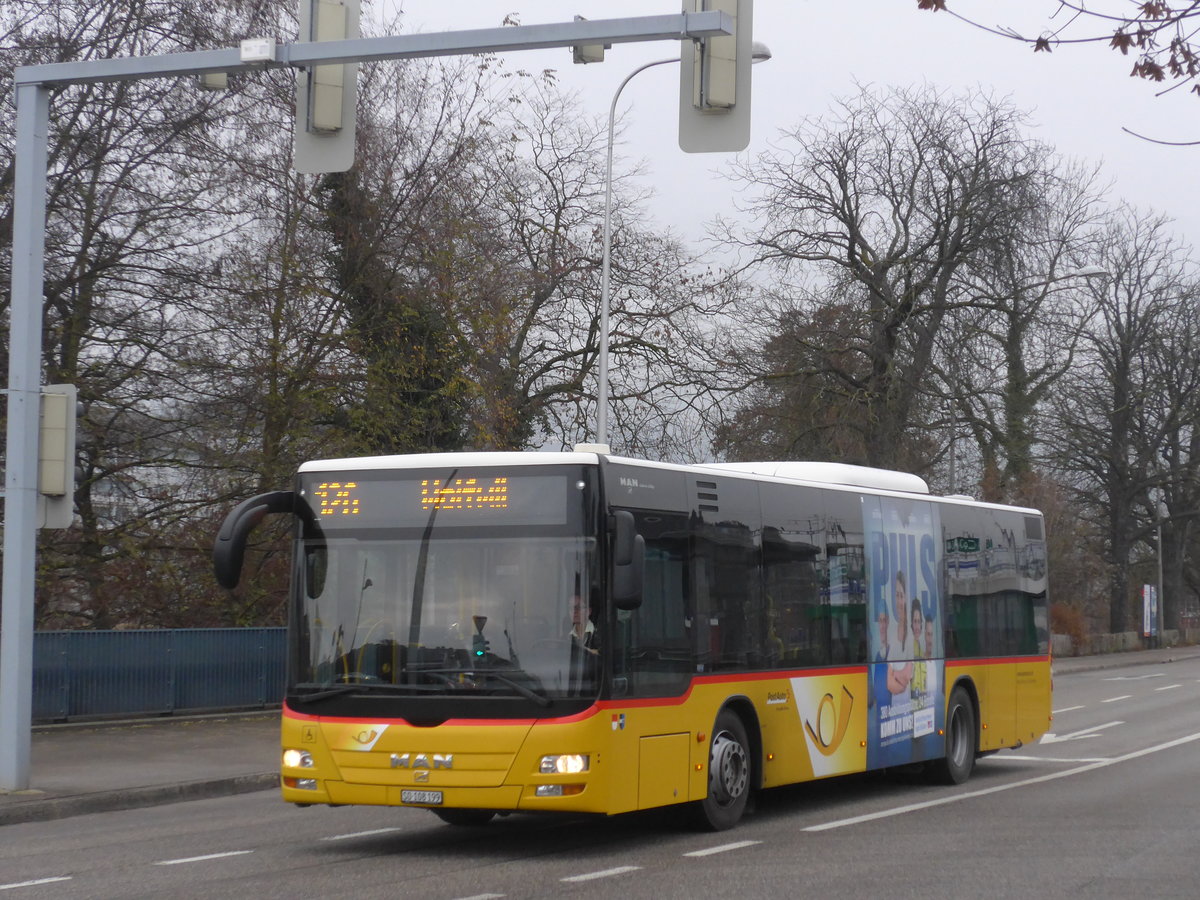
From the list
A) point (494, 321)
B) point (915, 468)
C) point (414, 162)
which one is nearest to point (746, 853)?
point (494, 321)

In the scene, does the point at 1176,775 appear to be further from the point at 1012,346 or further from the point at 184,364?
the point at 1012,346

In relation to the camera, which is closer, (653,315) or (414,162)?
(414,162)

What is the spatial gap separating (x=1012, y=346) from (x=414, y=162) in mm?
19706

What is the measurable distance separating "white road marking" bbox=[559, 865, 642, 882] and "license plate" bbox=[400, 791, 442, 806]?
114 cm

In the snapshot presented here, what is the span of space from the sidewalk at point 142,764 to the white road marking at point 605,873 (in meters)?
5.74

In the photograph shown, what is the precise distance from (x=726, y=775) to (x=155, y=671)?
12179 mm

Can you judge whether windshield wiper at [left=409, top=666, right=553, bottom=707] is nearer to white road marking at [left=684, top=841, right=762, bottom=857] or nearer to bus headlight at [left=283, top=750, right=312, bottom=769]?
bus headlight at [left=283, top=750, right=312, bottom=769]

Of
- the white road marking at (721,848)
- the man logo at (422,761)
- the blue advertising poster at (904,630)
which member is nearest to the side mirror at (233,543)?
the man logo at (422,761)

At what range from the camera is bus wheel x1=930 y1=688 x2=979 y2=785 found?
1570 centimetres

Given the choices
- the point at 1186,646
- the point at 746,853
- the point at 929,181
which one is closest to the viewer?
the point at 746,853

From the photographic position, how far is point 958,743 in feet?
52.5

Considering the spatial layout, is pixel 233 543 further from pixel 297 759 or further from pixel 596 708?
pixel 596 708

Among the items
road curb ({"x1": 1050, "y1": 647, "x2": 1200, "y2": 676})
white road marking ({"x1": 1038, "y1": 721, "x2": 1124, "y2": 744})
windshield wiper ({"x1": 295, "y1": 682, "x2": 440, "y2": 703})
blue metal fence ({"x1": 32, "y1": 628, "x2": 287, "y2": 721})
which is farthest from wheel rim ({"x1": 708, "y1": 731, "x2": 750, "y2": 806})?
road curb ({"x1": 1050, "y1": 647, "x2": 1200, "y2": 676})

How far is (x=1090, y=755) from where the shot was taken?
19203mm
